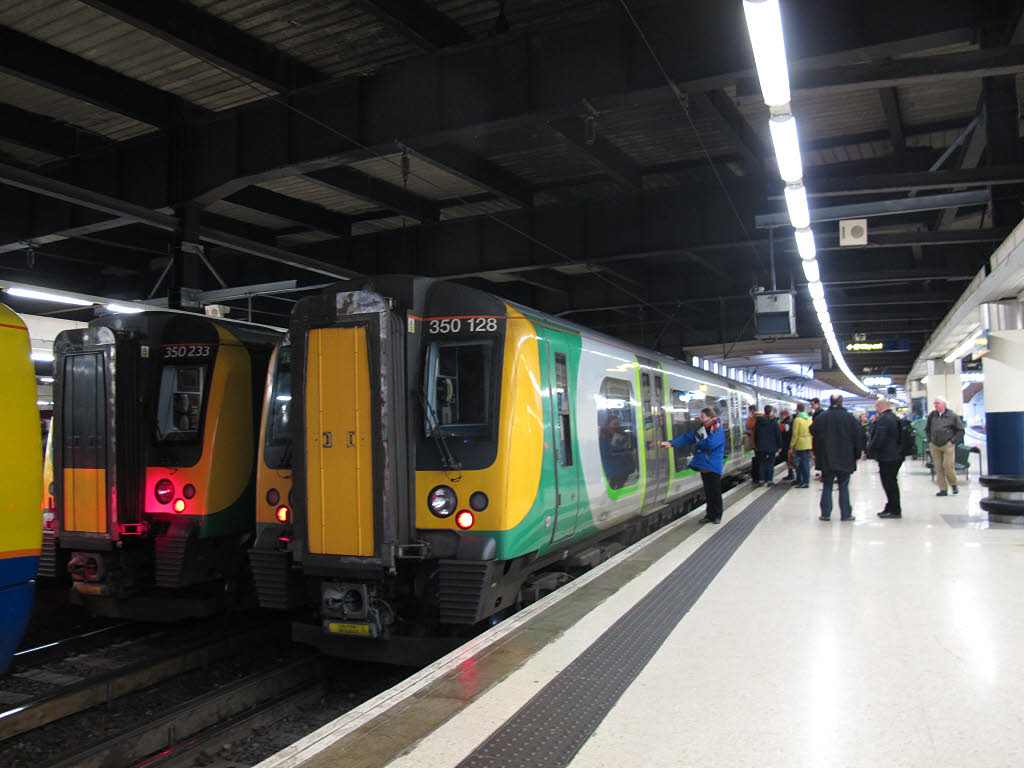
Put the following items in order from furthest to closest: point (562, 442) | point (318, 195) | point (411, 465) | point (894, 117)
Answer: point (318, 195) < point (894, 117) < point (562, 442) < point (411, 465)

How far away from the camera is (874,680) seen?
14.0 feet

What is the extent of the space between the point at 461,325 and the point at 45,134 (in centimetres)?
720

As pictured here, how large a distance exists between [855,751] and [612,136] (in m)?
8.53

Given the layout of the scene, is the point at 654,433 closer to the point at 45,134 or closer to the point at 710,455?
the point at 710,455

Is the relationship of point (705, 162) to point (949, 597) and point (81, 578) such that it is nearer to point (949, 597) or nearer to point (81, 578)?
point (949, 597)

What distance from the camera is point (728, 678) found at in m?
4.34

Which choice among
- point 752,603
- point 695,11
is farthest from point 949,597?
point 695,11

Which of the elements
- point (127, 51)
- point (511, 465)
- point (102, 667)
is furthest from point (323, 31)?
point (102, 667)

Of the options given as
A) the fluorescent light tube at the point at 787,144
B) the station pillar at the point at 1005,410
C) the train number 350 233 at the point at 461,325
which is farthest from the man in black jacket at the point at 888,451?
the train number 350 233 at the point at 461,325

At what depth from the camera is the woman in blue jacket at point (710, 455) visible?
33.7ft

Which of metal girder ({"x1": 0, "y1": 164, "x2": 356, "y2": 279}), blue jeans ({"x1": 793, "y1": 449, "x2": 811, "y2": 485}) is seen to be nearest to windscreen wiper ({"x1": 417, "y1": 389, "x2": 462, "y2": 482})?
metal girder ({"x1": 0, "y1": 164, "x2": 356, "y2": 279})

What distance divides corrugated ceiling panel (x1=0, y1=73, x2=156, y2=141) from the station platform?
7.86 metres

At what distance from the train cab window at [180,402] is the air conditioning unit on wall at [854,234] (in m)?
7.98

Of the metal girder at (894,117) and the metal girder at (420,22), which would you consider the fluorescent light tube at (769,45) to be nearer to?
the metal girder at (420,22)
